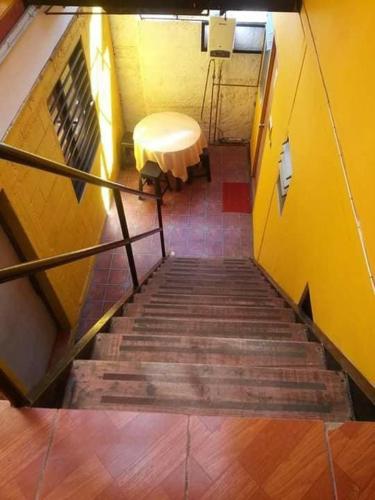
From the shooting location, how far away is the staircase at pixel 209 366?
4.72 feet

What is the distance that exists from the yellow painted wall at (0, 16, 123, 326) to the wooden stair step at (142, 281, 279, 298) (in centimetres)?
95

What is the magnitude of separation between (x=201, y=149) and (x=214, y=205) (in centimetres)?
89

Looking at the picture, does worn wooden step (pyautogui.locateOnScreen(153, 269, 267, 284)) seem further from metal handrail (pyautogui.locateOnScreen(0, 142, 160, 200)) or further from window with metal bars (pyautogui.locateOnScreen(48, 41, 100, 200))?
metal handrail (pyautogui.locateOnScreen(0, 142, 160, 200))

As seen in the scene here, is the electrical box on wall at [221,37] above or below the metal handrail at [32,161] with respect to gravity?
above

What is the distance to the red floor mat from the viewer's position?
5516mm

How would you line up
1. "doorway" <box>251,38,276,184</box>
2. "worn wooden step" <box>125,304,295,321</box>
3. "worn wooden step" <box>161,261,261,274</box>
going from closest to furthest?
"worn wooden step" <box>125,304,295,321</box> < "worn wooden step" <box>161,261,261,274</box> < "doorway" <box>251,38,276,184</box>

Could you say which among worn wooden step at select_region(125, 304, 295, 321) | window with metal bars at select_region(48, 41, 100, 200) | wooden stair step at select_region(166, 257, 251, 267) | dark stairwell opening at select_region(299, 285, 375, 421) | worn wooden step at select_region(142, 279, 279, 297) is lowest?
wooden stair step at select_region(166, 257, 251, 267)

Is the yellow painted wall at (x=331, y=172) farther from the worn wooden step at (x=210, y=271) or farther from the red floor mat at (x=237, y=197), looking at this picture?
the red floor mat at (x=237, y=197)

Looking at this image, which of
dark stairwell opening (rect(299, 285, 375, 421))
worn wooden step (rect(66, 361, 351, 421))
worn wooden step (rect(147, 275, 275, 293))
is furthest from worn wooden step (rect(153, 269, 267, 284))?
worn wooden step (rect(66, 361, 351, 421))

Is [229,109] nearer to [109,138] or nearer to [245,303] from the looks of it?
[109,138]

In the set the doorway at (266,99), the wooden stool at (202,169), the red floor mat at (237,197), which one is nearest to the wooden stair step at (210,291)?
the doorway at (266,99)

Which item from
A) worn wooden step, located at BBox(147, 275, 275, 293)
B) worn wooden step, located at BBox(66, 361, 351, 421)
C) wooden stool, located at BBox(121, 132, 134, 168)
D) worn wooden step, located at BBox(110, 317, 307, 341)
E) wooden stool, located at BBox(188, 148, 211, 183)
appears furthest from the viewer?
wooden stool, located at BBox(121, 132, 134, 168)

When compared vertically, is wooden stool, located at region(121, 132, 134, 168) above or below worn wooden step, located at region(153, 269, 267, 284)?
above

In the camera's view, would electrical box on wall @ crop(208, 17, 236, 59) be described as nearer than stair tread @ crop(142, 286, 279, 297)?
No
